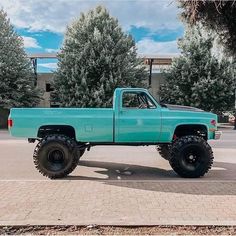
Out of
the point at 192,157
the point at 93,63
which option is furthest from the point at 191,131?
the point at 93,63

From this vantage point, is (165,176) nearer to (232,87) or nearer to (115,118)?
(115,118)

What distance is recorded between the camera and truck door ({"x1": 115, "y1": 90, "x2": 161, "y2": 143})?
9125 millimetres

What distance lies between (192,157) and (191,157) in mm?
23

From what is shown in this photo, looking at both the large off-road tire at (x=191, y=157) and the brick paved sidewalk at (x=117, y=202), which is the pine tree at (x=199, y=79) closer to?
the large off-road tire at (x=191, y=157)

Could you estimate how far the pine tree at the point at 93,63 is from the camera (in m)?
31.2

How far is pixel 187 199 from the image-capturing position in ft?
22.0

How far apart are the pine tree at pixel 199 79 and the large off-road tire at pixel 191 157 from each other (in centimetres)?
2433

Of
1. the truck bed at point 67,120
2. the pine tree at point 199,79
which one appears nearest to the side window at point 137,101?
the truck bed at point 67,120

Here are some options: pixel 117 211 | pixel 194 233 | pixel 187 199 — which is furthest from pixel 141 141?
pixel 194 233

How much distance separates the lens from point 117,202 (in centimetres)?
650

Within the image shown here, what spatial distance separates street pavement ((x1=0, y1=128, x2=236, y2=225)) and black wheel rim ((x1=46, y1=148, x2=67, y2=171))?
320 mm

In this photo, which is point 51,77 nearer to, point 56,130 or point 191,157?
point 56,130

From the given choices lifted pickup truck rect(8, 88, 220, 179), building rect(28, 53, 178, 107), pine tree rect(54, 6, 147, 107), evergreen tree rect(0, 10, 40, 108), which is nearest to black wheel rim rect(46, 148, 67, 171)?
lifted pickup truck rect(8, 88, 220, 179)

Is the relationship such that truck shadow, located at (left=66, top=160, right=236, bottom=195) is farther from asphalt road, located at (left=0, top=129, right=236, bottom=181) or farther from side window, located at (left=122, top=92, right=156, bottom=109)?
side window, located at (left=122, top=92, right=156, bottom=109)
